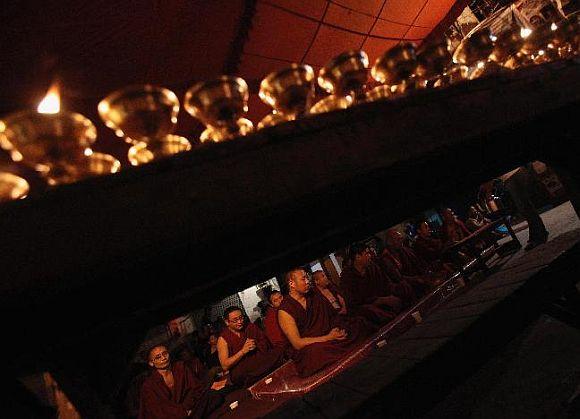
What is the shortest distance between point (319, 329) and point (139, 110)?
13.5 ft

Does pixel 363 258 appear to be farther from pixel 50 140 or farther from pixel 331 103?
pixel 50 140

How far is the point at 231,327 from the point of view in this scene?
526 cm

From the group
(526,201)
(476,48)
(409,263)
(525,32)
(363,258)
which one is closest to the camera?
(476,48)

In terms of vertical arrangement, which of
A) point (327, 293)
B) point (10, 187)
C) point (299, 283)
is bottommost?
point (327, 293)

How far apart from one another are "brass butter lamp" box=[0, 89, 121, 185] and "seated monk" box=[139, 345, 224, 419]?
4.53 m

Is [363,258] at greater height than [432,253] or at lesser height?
greater

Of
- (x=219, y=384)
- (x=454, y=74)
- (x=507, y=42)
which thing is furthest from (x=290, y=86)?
(x=219, y=384)

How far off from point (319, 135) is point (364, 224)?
74 centimetres

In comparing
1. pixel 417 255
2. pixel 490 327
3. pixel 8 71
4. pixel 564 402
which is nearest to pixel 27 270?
pixel 490 327

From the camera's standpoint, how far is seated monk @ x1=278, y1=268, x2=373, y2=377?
152 inches

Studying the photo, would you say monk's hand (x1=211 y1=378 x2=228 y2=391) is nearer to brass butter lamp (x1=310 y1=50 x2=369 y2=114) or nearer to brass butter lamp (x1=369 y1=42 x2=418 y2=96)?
brass butter lamp (x1=310 y1=50 x2=369 y2=114)

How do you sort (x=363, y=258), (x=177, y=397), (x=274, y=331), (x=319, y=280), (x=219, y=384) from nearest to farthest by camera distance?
1. (x=177, y=397)
2. (x=219, y=384)
3. (x=274, y=331)
4. (x=363, y=258)
5. (x=319, y=280)

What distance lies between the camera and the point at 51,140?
2.08ft

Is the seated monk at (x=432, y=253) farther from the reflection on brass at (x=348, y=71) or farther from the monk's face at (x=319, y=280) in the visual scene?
the reflection on brass at (x=348, y=71)
